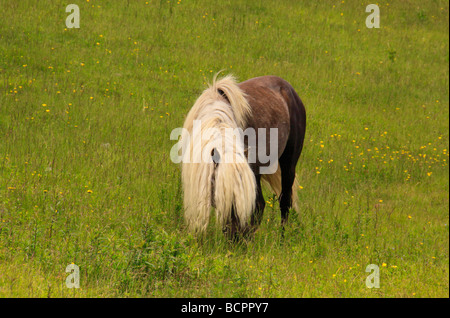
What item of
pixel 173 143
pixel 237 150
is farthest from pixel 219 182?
pixel 173 143

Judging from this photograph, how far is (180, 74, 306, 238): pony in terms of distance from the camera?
14.4ft

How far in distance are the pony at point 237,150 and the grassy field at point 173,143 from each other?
12.7 inches

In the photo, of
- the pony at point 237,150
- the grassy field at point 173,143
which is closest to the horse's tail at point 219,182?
the pony at point 237,150

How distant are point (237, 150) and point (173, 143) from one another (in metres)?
3.87

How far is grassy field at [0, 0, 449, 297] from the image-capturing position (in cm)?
420

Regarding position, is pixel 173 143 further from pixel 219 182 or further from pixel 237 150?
pixel 219 182

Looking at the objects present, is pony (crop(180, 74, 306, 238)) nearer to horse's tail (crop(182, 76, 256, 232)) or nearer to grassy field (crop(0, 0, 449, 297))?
horse's tail (crop(182, 76, 256, 232))

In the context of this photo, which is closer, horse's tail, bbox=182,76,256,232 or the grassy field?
the grassy field

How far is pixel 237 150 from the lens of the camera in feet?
14.8

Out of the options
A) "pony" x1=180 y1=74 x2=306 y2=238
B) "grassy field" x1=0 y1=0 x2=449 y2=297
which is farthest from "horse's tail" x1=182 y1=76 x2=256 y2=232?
"grassy field" x1=0 y1=0 x2=449 y2=297

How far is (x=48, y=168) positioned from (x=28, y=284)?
285 centimetres

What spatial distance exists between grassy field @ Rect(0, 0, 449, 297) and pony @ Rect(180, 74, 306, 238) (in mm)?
324

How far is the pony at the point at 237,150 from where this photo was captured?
4.38 metres

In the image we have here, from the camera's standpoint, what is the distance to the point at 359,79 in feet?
42.5
